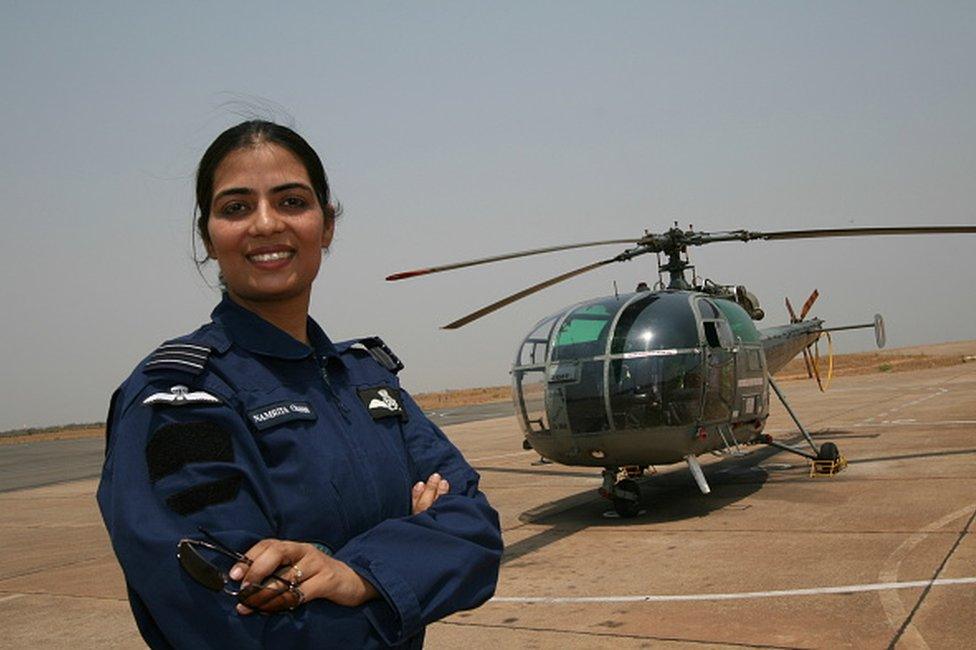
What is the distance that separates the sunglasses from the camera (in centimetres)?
151

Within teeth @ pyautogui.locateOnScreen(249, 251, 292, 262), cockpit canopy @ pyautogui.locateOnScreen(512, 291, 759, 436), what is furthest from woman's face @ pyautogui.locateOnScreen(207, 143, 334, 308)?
cockpit canopy @ pyautogui.locateOnScreen(512, 291, 759, 436)

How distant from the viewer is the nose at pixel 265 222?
193 cm

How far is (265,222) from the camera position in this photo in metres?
1.93

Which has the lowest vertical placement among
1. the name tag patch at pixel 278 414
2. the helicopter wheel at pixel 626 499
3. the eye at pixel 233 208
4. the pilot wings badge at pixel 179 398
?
the helicopter wheel at pixel 626 499

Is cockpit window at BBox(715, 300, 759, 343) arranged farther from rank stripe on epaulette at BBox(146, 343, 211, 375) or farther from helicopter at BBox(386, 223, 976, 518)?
rank stripe on epaulette at BBox(146, 343, 211, 375)

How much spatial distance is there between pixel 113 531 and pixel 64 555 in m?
8.85

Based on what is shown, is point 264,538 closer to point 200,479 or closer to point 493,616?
point 200,479

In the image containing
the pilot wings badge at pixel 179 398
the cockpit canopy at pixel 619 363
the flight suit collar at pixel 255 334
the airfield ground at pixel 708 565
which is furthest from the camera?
the cockpit canopy at pixel 619 363

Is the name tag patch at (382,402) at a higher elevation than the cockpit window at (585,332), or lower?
higher

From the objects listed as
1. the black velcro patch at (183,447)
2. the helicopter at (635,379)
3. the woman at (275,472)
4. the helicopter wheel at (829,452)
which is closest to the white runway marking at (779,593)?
the helicopter at (635,379)

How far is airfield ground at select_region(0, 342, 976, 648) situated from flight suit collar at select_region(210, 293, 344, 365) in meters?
3.56

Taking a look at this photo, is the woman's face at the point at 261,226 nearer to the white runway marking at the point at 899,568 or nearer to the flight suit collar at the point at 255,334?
the flight suit collar at the point at 255,334

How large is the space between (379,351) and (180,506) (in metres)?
0.83

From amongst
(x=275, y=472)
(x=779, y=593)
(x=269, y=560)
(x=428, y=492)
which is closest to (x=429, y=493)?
(x=428, y=492)
